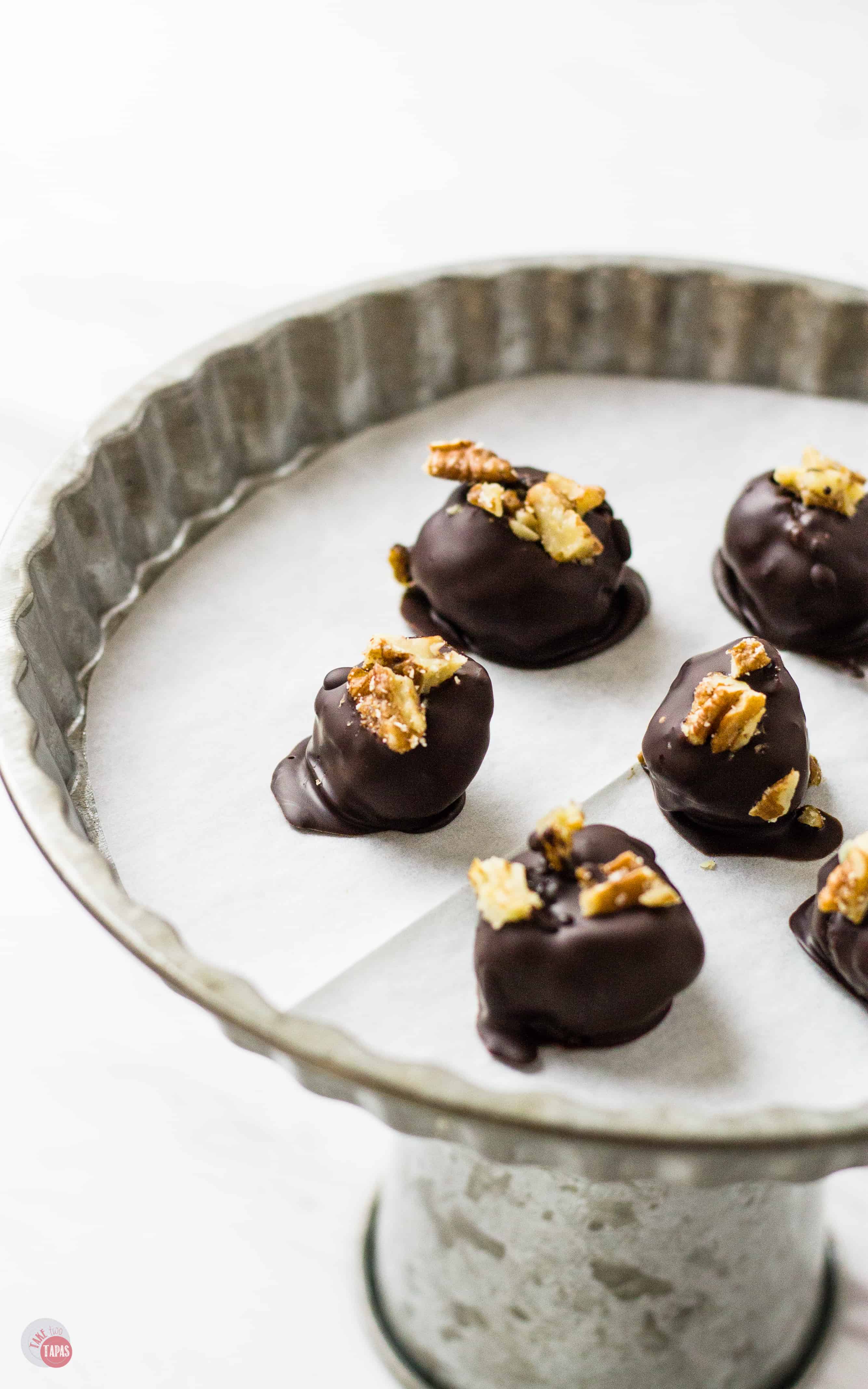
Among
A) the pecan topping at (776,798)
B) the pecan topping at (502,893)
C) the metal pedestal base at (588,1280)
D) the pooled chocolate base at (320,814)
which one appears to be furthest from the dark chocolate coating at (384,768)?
the metal pedestal base at (588,1280)

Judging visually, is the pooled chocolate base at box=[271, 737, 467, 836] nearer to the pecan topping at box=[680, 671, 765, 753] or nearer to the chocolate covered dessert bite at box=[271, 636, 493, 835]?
the chocolate covered dessert bite at box=[271, 636, 493, 835]

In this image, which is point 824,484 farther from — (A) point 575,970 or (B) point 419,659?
(A) point 575,970

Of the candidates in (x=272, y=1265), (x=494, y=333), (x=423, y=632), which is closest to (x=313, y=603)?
(x=423, y=632)

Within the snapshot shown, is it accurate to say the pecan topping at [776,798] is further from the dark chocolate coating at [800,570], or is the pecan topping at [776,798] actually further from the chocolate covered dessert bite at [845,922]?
the dark chocolate coating at [800,570]

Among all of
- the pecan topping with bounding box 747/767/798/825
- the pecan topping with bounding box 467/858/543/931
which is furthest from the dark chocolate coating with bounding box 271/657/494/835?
the pecan topping with bounding box 747/767/798/825

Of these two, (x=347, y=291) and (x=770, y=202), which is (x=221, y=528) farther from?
(x=770, y=202)

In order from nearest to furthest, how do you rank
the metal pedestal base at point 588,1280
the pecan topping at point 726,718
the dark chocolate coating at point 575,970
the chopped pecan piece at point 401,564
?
1. the dark chocolate coating at point 575,970
2. the pecan topping at point 726,718
3. the metal pedestal base at point 588,1280
4. the chopped pecan piece at point 401,564

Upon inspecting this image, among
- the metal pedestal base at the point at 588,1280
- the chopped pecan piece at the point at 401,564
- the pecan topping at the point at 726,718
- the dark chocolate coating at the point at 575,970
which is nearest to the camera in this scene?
the dark chocolate coating at the point at 575,970

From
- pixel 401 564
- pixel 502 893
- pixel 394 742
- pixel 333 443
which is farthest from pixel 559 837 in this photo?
pixel 333 443
